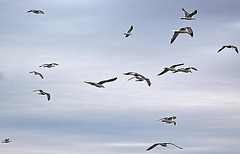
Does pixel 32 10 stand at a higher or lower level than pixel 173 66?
higher

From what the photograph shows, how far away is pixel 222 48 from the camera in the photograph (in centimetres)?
5803

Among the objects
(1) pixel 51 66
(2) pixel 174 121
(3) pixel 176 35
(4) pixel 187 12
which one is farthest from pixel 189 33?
(1) pixel 51 66

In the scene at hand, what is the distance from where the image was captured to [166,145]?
47875 mm

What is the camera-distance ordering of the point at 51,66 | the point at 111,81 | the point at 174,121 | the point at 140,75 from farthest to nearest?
the point at 51,66 < the point at 174,121 < the point at 140,75 < the point at 111,81

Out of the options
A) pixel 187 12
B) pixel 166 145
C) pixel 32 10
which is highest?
pixel 32 10

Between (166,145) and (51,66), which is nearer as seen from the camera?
(166,145)

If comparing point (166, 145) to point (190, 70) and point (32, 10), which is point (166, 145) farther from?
point (32, 10)

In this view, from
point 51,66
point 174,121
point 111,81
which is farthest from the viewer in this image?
point 51,66

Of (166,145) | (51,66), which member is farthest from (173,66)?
(51,66)

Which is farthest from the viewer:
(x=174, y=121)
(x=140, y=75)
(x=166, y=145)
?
(x=174, y=121)

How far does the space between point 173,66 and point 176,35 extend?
470cm

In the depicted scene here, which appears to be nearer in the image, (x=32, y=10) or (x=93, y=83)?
(x=93, y=83)

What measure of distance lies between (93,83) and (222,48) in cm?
2027

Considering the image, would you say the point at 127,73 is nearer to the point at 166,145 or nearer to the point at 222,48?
the point at 166,145
